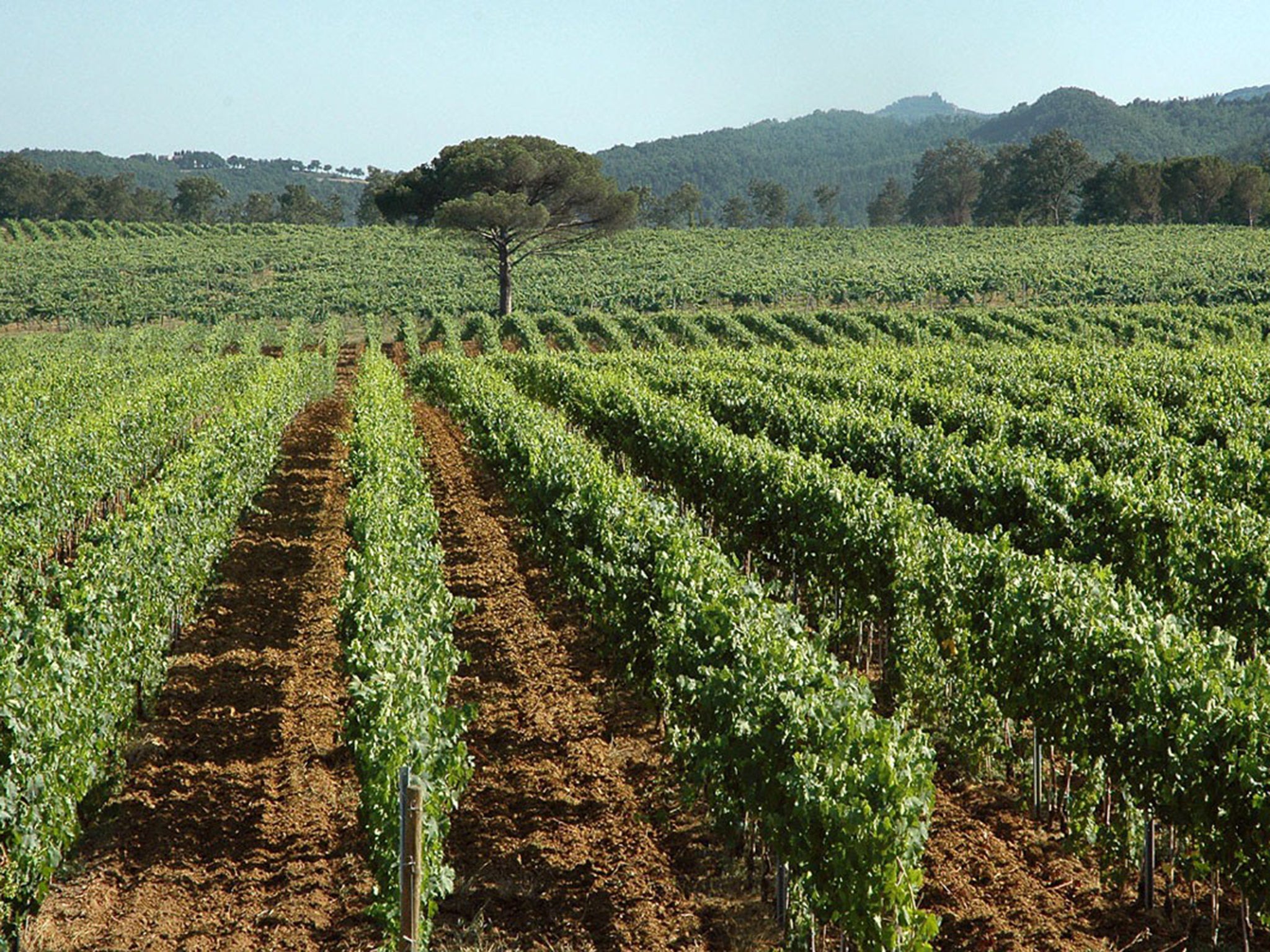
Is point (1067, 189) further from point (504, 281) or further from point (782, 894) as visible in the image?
point (782, 894)

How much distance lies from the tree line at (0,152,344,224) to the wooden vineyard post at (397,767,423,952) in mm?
134311

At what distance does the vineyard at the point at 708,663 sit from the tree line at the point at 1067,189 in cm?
8860

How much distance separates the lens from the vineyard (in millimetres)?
6930

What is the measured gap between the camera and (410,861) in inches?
225

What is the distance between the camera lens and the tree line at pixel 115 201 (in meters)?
124

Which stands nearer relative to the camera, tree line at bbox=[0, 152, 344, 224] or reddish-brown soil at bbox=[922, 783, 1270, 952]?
reddish-brown soil at bbox=[922, 783, 1270, 952]

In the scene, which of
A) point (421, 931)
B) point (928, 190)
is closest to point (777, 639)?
point (421, 931)

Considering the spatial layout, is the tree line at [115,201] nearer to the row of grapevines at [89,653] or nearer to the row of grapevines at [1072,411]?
the row of grapevines at [1072,411]

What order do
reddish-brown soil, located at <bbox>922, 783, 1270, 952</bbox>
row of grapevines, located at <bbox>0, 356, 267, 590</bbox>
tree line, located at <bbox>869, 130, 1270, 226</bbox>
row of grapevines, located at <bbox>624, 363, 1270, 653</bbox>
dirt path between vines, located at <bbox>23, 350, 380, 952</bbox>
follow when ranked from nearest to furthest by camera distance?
reddish-brown soil, located at <bbox>922, 783, 1270, 952</bbox>
dirt path between vines, located at <bbox>23, 350, 380, 952</bbox>
row of grapevines, located at <bbox>624, 363, 1270, 653</bbox>
row of grapevines, located at <bbox>0, 356, 267, 590</bbox>
tree line, located at <bbox>869, 130, 1270, 226</bbox>

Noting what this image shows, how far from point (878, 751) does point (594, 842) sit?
3092mm

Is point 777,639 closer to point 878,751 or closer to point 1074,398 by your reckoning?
point 878,751

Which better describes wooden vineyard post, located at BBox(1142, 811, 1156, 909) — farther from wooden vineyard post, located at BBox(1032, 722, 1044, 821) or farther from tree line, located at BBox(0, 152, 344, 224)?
tree line, located at BBox(0, 152, 344, 224)

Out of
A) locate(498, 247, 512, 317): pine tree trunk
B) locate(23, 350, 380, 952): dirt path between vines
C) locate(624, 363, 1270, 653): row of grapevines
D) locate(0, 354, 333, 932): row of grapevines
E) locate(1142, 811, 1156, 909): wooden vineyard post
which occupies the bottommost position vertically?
locate(23, 350, 380, 952): dirt path between vines

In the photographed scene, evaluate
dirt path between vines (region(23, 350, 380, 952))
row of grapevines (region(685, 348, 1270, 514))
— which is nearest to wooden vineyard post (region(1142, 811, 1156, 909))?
dirt path between vines (region(23, 350, 380, 952))
